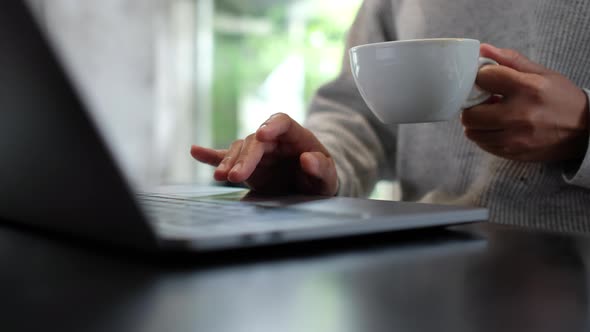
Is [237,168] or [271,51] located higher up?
[271,51]

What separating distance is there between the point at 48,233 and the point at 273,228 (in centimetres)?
18

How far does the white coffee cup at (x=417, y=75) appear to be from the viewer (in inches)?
21.0

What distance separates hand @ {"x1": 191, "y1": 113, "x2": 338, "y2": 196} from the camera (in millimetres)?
670

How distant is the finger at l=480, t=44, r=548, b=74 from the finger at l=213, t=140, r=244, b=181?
1.00 ft

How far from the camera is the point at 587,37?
765mm

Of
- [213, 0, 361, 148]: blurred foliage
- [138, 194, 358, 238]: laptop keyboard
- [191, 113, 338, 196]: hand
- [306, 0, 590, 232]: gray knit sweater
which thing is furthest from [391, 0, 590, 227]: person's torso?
[213, 0, 361, 148]: blurred foliage

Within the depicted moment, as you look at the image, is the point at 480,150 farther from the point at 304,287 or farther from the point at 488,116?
the point at 304,287

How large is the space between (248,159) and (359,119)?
1.51 ft

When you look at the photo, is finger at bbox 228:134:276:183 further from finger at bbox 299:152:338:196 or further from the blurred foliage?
the blurred foliage

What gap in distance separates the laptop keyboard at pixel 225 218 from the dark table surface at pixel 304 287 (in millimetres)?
16

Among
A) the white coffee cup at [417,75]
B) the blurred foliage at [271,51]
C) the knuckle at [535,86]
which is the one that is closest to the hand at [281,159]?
the white coffee cup at [417,75]

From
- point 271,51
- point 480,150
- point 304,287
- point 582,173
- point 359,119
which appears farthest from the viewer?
point 271,51

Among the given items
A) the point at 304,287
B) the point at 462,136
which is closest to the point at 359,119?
the point at 462,136

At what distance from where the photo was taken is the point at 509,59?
64cm
